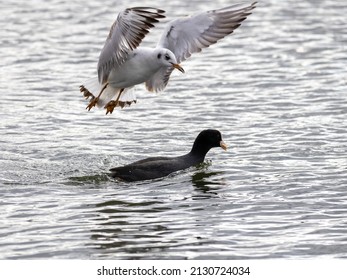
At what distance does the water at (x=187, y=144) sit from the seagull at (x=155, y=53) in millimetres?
986

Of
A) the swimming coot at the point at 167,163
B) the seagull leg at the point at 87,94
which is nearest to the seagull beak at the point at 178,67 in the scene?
the swimming coot at the point at 167,163

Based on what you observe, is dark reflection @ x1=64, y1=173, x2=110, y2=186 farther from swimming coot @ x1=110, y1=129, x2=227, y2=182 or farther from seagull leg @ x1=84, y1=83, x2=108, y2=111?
seagull leg @ x1=84, y1=83, x2=108, y2=111

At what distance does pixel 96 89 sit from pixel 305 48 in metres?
7.71

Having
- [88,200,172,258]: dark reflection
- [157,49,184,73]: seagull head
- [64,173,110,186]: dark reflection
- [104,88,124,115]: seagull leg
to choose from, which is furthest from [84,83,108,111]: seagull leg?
[88,200,172,258]: dark reflection

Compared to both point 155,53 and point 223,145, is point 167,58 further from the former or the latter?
point 223,145

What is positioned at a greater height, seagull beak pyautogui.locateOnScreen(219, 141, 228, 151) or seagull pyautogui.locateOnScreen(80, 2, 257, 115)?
seagull pyautogui.locateOnScreen(80, 2, 257, 115)

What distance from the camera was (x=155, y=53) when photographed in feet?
41.7

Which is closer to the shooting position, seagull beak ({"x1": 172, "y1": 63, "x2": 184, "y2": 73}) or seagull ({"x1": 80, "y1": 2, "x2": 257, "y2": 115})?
seagull beak ({"x1": 172, "y1": 63, "x2": 184, "y2": 73})

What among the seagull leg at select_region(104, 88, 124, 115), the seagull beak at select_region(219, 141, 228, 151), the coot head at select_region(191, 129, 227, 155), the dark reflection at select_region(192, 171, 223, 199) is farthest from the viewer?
the seagull beak at select_region(219, 141, 228, 151)

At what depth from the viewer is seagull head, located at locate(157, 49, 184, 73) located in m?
12.6

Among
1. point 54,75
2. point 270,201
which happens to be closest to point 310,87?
point 54,75

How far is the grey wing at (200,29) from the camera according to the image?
13.0m

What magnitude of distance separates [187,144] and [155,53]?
235 centimetres

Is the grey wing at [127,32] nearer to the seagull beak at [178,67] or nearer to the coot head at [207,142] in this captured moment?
the seagull beak at [178,67]
